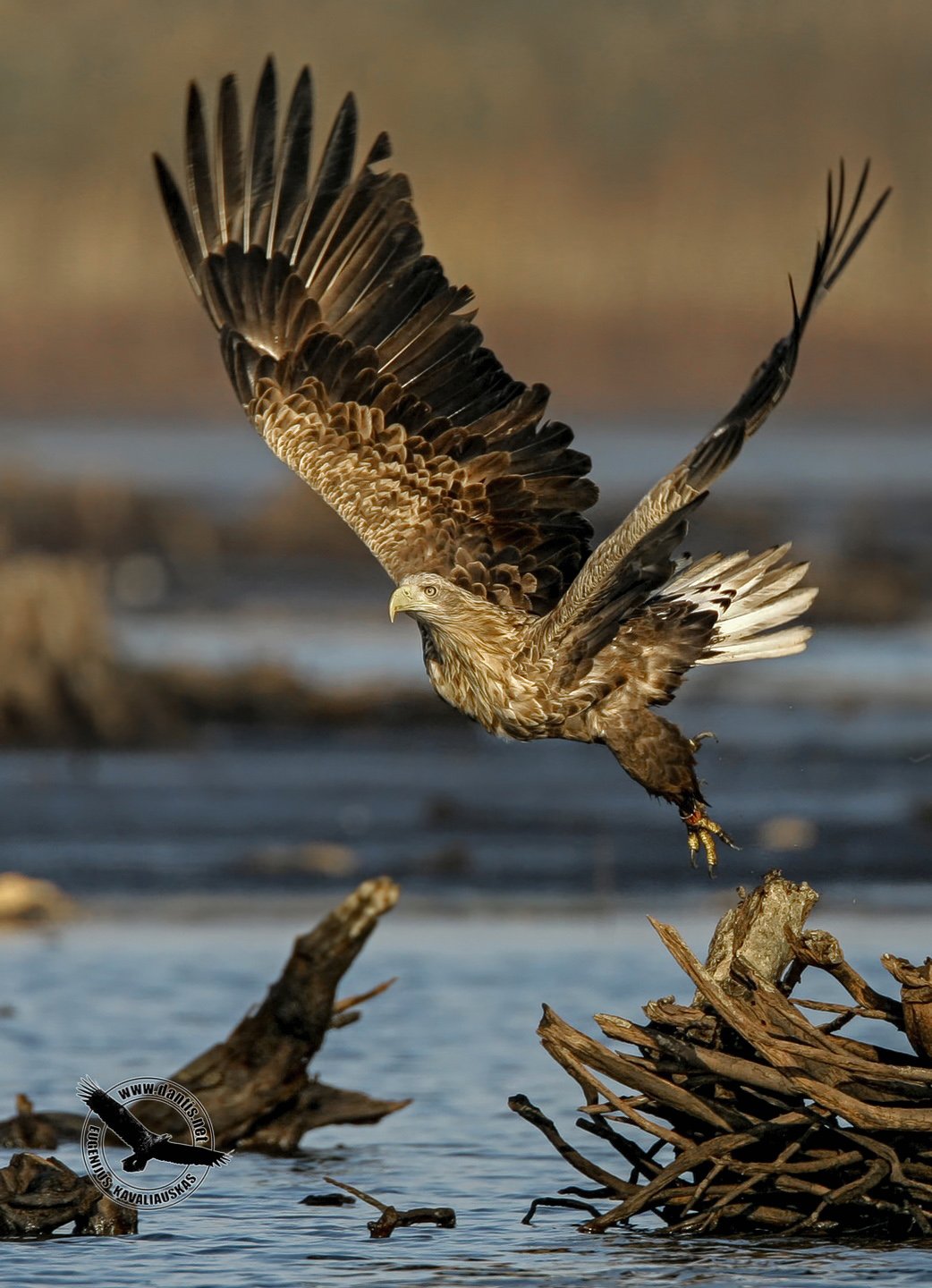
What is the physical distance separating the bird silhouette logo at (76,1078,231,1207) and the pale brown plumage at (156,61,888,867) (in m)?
1.52

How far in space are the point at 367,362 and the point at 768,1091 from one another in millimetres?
2807

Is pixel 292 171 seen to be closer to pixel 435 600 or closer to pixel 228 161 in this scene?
pixel 228 161

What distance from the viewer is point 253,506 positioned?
29453 mm

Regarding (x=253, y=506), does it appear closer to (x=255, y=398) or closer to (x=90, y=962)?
(x=90, y=962)

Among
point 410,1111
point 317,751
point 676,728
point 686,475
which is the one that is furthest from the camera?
point 317,751

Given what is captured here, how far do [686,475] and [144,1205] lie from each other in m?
2.76

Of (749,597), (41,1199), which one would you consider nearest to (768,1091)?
(749,597)

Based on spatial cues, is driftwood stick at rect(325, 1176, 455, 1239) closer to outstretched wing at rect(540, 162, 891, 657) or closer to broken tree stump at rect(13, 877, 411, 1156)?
broken tree stump at rect(13, 877, 411, 1156)

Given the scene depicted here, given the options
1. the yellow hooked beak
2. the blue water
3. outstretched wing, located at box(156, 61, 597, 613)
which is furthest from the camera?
outstretched wing, located at box(156, 61, 597, 613)

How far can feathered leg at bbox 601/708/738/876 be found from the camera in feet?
25.2

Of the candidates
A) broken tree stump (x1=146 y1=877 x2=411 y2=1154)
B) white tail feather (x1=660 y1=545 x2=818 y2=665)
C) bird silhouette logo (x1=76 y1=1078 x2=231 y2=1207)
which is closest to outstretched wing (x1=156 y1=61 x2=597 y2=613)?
white tail feather (x1=660 y1=545 x2=818 y2=665)

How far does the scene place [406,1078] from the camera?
32.1ft

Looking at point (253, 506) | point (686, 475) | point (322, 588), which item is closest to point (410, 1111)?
point (686, 475)

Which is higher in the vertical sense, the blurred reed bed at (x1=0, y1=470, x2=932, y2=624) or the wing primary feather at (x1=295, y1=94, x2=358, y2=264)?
the wing primary feather at (x1=295, y1=94, x2=358, y2=264)
